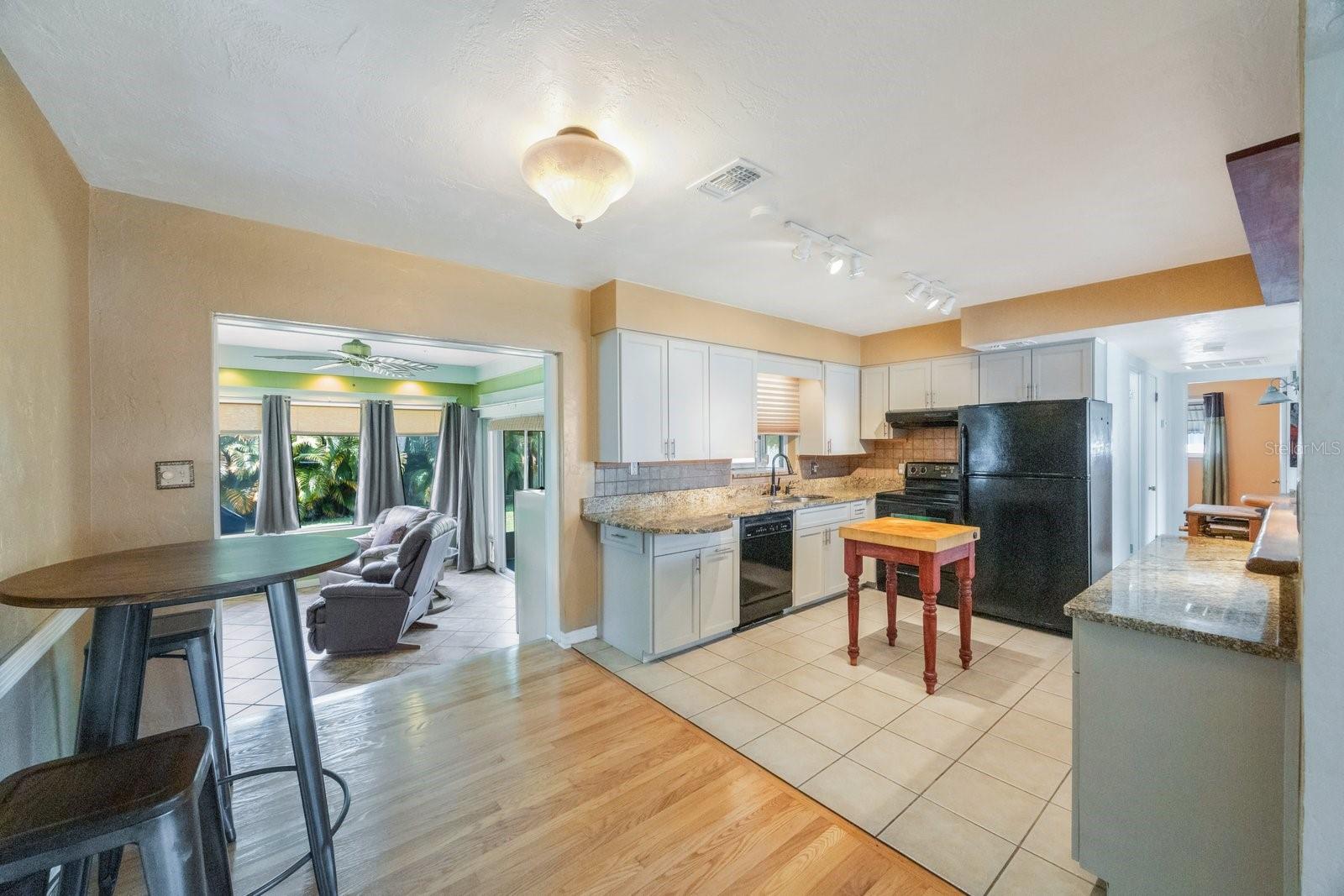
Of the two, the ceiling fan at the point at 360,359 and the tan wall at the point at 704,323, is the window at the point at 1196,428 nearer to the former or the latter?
the tan wall at the point at 704,323

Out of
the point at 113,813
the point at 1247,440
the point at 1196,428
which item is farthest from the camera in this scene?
the point at 1196,428

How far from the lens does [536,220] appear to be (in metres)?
2.54

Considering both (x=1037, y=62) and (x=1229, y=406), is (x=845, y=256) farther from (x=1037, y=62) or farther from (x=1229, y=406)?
(x=1229, y=406)

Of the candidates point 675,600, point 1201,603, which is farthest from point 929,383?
point 1201,603

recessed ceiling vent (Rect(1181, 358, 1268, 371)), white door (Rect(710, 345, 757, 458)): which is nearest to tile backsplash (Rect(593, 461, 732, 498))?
white door (Rect(710, 345, 757, 458))

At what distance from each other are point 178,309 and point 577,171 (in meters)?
2.05

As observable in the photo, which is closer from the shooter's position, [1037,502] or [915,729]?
[915,729]

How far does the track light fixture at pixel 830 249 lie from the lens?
103 inches

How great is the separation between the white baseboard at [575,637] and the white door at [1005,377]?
369cm

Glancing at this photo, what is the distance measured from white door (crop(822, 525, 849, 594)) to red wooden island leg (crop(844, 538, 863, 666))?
1183 millimetres

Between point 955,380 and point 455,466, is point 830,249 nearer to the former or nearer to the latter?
point 955,380

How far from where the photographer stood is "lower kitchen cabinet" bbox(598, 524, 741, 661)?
327 centimetres

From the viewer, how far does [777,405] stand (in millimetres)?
4977

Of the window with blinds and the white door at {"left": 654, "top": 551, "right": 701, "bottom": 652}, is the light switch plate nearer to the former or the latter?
the white door at {"left": 654, "top": 551, "right": 701, "bottom": 652}
